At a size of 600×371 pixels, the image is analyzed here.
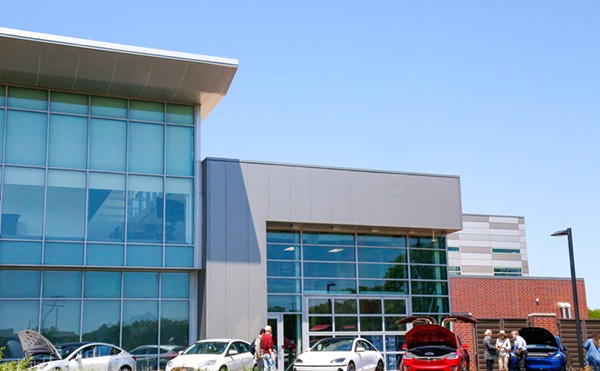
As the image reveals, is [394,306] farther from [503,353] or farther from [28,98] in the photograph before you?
[28,98]

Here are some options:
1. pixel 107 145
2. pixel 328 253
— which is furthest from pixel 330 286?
pixel 107 145

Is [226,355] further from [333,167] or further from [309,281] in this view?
[333,167]

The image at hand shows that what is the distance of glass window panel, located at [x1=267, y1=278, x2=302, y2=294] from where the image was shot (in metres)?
28.3

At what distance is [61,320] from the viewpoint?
24.8 metres

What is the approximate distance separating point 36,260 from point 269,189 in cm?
835

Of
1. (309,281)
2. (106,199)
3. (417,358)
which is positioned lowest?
(417,358)

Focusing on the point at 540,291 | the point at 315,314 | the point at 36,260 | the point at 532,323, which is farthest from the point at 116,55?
the point at 540,291

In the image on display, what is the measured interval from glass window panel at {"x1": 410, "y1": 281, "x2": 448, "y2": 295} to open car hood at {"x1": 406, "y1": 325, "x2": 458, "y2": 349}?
7.96 metres

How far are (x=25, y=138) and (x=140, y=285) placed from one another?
613 cm

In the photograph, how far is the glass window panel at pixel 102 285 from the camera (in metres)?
25.4

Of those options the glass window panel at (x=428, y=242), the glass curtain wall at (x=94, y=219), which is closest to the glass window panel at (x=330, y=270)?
the glass window panel at (x=428, y=242)

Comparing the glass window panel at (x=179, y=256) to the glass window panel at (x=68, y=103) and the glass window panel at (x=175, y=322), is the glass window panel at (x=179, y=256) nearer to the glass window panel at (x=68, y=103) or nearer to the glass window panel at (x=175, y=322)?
the glass window panel at (x=175, y=322)

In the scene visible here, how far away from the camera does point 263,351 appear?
23.6 meters

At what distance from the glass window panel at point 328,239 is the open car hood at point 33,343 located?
10.8 meters
